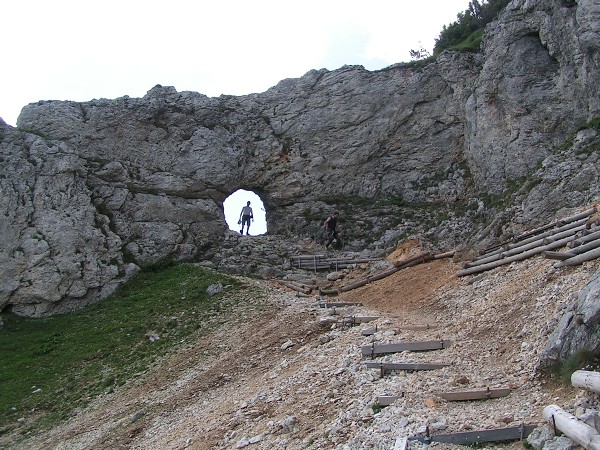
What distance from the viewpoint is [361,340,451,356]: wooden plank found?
14.7 metres

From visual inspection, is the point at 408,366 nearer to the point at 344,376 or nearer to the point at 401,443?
the point at 344,376

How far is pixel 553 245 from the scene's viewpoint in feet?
61.0

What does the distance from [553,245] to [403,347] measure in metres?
6.87

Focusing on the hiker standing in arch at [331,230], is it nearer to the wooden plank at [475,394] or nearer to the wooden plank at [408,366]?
the wooden plank at [408,366]

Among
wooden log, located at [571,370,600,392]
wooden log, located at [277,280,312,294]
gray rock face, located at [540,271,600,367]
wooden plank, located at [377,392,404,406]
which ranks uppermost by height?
gray rock face, located at [540,271,600,367]

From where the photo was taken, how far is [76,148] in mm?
32562

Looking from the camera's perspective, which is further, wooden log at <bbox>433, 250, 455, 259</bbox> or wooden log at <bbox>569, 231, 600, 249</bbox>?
wooden log at <bbox>433, 250, 455, 259</bbox>

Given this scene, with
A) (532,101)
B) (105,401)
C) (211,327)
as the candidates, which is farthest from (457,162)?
(105,401)

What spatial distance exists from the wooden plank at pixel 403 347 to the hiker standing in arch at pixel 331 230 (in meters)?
17.1

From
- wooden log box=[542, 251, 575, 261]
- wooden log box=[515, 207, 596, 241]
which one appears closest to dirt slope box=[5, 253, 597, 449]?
wooden log box=[542, 251, 575, 261]

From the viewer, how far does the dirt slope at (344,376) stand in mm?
11133

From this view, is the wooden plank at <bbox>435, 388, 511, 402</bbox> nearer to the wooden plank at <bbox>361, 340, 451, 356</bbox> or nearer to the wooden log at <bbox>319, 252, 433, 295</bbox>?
the wooden plank at <bbox>361, 340, 451, 356</bbox>

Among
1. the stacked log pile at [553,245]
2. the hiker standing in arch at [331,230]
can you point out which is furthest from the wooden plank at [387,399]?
the hiker standing in arch at [331,230]

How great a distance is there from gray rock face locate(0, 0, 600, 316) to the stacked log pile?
9.85ft
